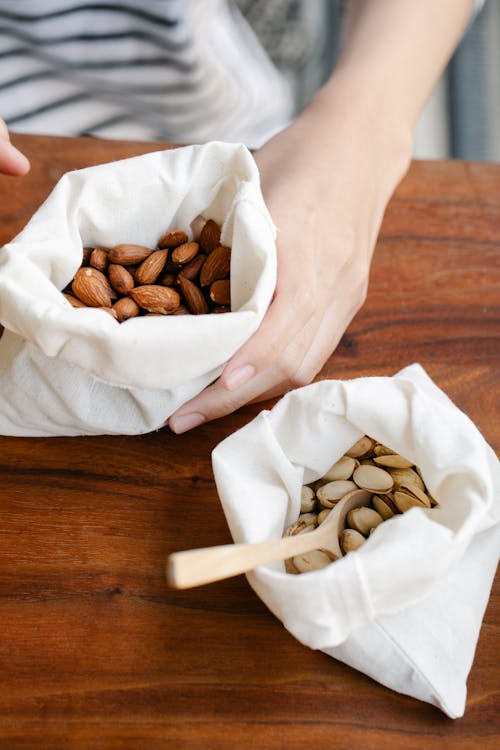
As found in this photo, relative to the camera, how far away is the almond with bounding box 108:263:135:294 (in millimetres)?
464

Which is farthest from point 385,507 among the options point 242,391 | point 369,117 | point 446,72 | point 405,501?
point 446,72

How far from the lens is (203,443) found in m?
0.53

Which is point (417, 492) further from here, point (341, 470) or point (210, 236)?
point (210, 236)

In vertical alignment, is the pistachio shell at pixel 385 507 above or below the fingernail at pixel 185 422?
below

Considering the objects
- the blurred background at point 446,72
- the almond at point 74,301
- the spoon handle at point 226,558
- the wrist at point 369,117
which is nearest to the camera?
→ the spoon handle at point 226,558

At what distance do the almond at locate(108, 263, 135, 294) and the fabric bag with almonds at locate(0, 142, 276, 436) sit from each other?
0.02 meters

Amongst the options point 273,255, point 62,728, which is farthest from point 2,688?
point 273,255

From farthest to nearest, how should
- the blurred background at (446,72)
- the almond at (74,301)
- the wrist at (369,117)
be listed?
1. the blurred background at (446,72)
2. the wrist at (369,117)
3. the almond at (74,301)

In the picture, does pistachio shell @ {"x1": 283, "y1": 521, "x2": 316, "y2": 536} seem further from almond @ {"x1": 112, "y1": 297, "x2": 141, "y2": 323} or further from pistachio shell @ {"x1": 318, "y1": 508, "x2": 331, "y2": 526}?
almond @ {"x1": 112, "y1": 297, "x2": 141, "y2": 323}

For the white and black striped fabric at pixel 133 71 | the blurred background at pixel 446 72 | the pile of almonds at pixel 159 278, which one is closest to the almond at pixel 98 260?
the pile of almonds at pixel 159 278

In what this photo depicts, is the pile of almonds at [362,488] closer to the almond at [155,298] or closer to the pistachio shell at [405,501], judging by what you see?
the pistachio shell at [405,501]

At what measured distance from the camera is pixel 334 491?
0.47 m

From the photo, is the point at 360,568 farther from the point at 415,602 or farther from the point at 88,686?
the point at 88,686

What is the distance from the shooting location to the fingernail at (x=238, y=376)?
0.44 meters
